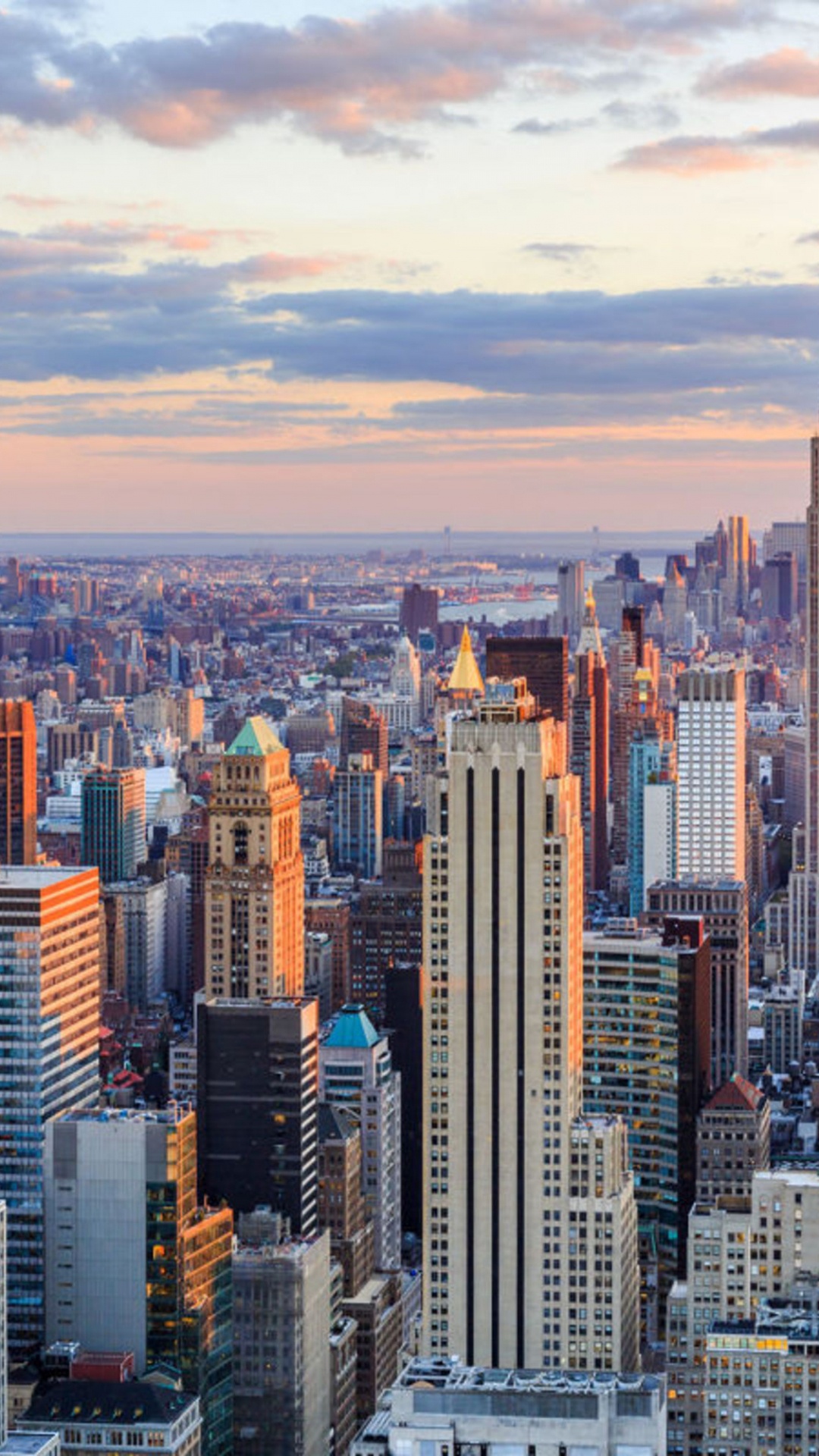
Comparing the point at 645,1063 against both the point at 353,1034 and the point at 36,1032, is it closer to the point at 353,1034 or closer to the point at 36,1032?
the point at 353,1034

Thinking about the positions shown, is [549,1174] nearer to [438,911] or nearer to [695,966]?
[438,911]

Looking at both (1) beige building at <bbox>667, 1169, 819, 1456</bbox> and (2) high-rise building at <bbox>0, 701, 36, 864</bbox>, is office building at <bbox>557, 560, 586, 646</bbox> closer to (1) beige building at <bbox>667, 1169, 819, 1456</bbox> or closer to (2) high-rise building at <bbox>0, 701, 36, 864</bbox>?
(2) high-rise building at <bbox>0, 701, 36, 864</bbox>

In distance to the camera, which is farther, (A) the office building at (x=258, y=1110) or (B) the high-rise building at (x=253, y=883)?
(B) the high-rise building at (x=253, y=883)

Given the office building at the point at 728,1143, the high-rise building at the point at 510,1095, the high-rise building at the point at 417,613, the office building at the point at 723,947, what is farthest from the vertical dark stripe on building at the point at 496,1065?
the high-rise building at the point at 417,613

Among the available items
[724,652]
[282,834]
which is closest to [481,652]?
[724,652]

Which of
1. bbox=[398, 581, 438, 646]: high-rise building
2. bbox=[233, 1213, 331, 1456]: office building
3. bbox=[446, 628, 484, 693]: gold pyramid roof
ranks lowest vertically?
bbox=[233, 1213, 331, 1456]: office building

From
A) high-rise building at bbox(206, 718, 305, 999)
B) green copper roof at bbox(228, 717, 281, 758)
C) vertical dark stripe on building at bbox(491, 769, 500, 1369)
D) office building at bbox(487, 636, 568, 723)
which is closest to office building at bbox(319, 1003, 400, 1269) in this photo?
high-rise building at bbox(206, 718, 305, 999)

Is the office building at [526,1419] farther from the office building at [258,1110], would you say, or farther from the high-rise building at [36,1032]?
the office building at [258,1110]

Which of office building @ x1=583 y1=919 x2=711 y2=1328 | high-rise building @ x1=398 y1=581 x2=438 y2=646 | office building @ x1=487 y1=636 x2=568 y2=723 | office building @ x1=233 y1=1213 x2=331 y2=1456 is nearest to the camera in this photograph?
office building @ x1=233 y1=1213 x2=331 y2=1456
